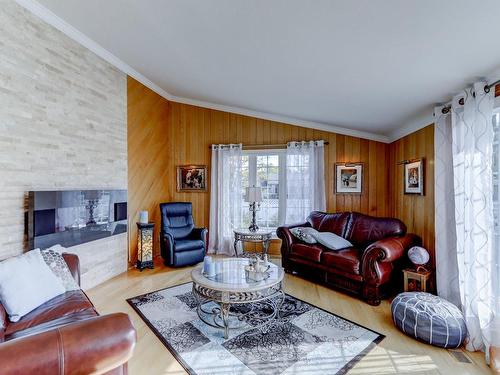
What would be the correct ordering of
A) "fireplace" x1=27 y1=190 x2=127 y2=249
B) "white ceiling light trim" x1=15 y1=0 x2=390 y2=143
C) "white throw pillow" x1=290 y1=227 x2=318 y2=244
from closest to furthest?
1. "fireplace" x1=27 y1=190 x2=127 y2=249
2. "white ceiling light trim" x1=15 y1=0 x2=390 y2=143
3. "white throw pillow" x1=290 y1=227 x2=318 y2=244

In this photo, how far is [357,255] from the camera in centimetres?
336

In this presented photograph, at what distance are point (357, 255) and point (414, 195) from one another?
1.22m

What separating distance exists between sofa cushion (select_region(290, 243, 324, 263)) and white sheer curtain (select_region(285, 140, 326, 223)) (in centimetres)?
104

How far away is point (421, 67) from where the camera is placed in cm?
218

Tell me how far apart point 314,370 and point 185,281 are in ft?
7.30

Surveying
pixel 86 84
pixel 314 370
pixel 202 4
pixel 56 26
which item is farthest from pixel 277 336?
pixel 56 26

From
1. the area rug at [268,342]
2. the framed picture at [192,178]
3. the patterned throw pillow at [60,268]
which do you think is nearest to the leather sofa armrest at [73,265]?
the patterned throw pillow at [60,268]

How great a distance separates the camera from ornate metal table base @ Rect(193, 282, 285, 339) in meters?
2.36

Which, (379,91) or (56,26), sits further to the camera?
(56,26)

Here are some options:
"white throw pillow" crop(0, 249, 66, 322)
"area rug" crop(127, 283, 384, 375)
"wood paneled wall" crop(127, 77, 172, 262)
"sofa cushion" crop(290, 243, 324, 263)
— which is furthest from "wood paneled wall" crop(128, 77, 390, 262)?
"white throw pillow" crop(0, 249, 66, 322)

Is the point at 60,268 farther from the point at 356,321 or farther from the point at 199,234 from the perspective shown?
the point at 356,321

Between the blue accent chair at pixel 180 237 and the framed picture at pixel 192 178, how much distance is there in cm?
49

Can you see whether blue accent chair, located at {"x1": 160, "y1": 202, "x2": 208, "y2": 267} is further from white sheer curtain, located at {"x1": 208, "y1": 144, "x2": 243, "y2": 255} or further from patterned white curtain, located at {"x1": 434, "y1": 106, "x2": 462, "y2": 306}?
patterned white curtain, located at {"x1": 434, "y1": 106, "x2": 462, "y2": 306}

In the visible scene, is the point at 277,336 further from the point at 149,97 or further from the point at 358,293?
the point at 149,97
